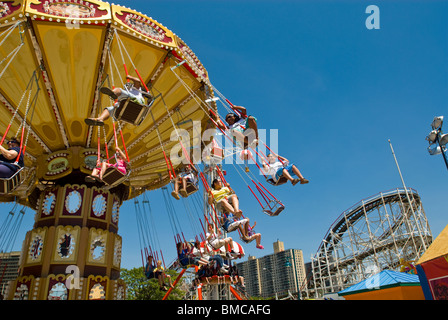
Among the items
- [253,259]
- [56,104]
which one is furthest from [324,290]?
[253,259]

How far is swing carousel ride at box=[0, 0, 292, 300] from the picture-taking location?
790cm

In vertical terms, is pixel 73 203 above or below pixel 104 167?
above

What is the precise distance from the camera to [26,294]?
9.34 m

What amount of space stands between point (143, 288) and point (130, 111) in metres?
29.4

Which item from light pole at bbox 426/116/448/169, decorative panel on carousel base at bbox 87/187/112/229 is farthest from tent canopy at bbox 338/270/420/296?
decorative panel on carousel base at bbox 87/187/112/229

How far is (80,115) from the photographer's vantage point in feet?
34.0

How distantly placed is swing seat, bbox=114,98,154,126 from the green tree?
26.6 meters

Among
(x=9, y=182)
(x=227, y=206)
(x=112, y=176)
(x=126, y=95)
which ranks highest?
(x=126, y=95)

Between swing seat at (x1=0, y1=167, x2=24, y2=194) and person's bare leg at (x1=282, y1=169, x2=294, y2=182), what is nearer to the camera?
swing seat at (x1=0, y1=167, x2=24, y2=194)

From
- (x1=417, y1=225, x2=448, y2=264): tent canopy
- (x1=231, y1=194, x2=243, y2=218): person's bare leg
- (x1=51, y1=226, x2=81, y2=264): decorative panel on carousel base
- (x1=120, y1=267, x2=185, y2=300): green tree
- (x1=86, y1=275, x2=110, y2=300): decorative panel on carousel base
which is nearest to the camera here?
(x1=231, y1=194, x2=243, y2=218): person's bare leg

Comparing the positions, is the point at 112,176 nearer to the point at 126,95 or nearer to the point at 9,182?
the point at 126,95

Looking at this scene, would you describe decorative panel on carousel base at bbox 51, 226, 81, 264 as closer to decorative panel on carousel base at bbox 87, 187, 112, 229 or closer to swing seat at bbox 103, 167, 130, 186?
decorative panel on carousel base at bbox 87, 187, 112, 229

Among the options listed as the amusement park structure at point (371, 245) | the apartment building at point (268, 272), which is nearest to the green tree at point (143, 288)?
the amusement park structure at point (371, 245)

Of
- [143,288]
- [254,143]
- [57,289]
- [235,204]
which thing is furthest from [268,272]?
[235,204]
